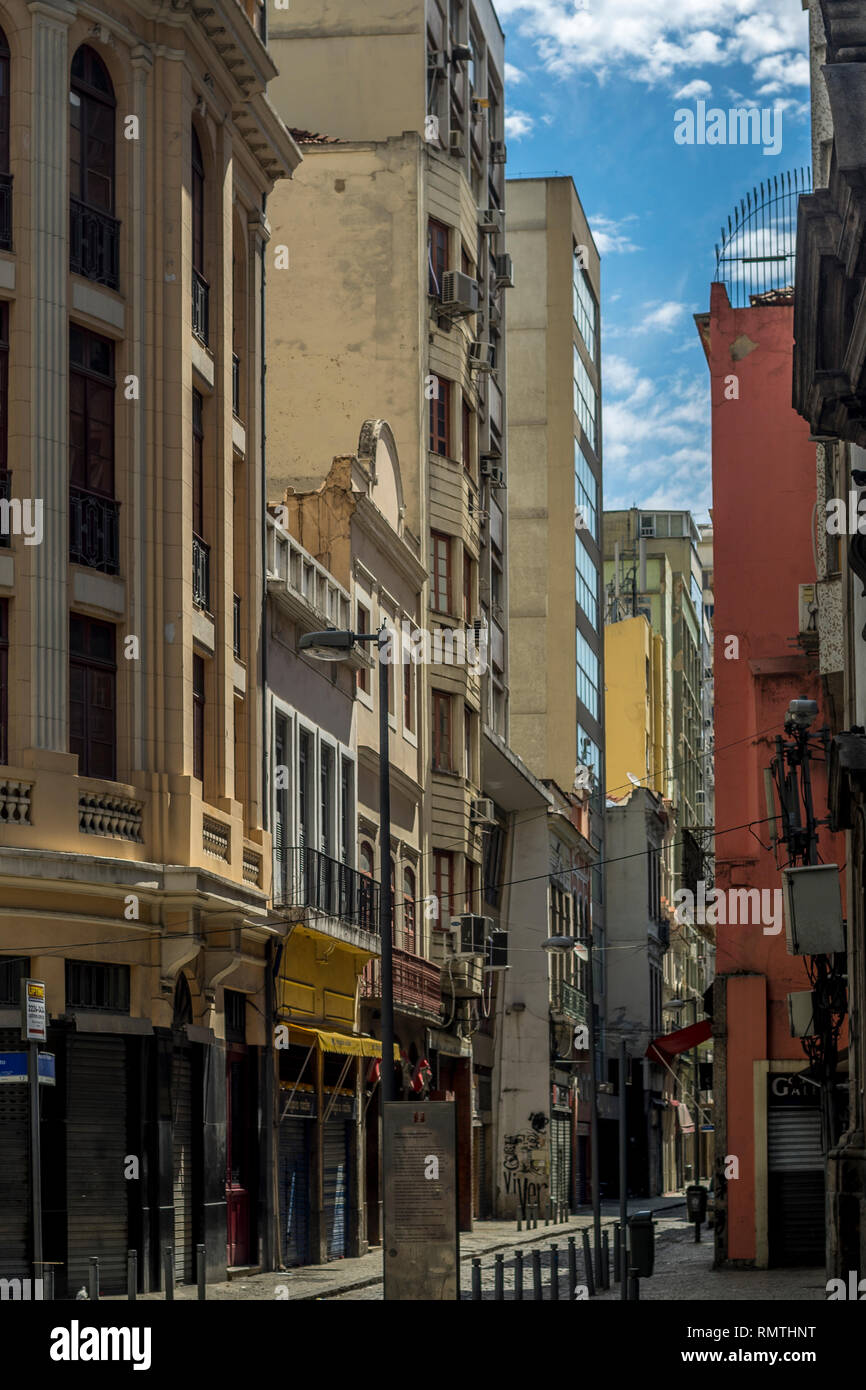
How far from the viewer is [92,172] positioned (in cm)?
2828

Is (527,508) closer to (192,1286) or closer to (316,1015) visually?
(316,1015)

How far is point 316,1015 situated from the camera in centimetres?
3572

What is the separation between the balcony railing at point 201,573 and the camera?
98.3 feet

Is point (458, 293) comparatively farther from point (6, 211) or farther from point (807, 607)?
point (6, 211)

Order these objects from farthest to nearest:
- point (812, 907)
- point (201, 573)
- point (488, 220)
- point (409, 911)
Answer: point (488, 220)
point (409, 911)
point (201, 573)
point (812, 907)

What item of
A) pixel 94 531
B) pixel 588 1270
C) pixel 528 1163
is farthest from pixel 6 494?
pixel 528 1163

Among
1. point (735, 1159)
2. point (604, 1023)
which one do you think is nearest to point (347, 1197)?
point (735, 1159)

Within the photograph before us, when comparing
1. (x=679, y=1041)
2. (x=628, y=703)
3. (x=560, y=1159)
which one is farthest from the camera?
(x=628, y=703)

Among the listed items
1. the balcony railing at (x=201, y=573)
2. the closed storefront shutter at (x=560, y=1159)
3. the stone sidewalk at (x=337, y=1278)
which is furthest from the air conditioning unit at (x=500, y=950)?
the balcony railing at (x=201, y=573)

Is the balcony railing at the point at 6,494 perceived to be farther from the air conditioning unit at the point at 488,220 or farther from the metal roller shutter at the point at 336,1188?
the air conditioning unit at the point at 488,220

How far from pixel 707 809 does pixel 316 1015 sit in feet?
330

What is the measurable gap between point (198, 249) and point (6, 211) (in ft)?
14.7

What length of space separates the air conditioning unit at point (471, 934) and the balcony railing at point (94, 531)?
70.6 feet

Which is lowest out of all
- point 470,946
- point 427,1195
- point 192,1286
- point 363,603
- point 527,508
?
point 192,1286
